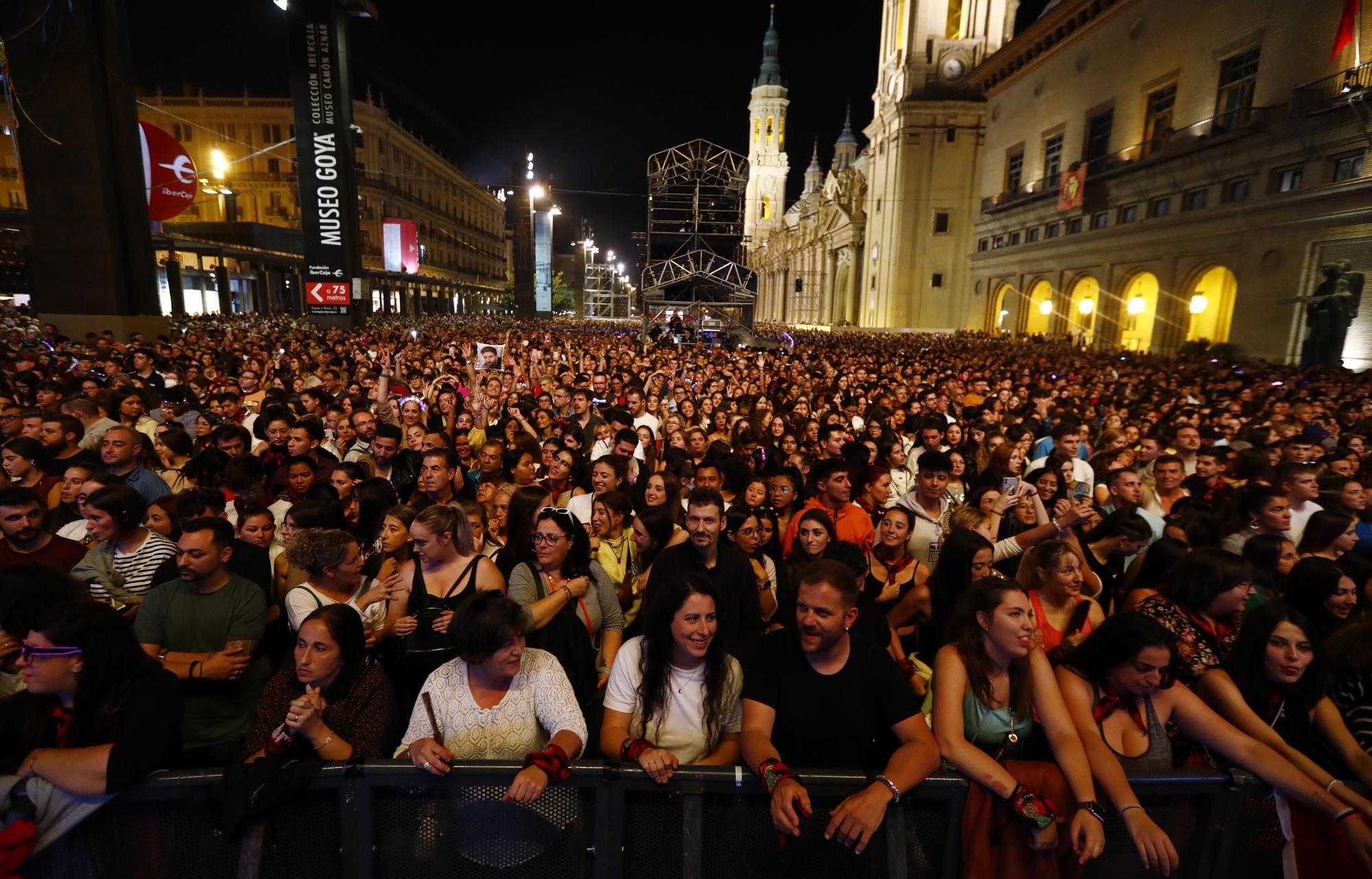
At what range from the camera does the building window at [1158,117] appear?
30.9 meters

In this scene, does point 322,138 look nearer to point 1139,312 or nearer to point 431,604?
point 431,604

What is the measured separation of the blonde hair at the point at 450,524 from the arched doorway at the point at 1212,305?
31.9 m

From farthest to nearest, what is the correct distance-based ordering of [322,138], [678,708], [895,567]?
1. [322,138]
2. [895,567]
3. [678,708]

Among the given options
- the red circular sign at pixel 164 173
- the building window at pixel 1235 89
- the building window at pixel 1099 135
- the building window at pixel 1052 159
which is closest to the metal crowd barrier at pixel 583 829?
the red circular sign at pixel 164 173

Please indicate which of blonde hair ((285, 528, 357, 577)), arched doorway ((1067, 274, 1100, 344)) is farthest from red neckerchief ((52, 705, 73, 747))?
arched doorway ((1067, 274, 1100, 344))

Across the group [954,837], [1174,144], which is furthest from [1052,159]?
[954,837]

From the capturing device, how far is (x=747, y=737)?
2.75m

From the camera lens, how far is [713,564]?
418cm

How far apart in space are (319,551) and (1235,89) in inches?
1476

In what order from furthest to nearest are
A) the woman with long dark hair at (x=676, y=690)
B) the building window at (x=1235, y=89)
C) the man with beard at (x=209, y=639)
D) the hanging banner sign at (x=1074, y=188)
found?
the hanging banner sign at (x=1074, y=188), the building window at (x=1235, y=89), the man with beard at (x=209, y=639), the woman with long dark hair at (x=676, y=690)

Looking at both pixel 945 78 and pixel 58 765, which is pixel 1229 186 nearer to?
pixel 945 78

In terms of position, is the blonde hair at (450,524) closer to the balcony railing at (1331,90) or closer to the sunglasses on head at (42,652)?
the sunglasses on head at (42,652)

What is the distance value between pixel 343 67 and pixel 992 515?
24.7 meters

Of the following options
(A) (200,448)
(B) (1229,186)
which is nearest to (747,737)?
(A) (200,448)
